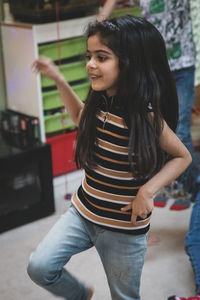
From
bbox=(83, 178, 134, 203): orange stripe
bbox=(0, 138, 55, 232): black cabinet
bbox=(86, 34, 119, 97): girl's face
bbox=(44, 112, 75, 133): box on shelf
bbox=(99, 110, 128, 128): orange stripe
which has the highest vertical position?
bbox=(86, 34, 119, 97): girl's face

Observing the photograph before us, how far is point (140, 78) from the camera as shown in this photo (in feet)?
3.89

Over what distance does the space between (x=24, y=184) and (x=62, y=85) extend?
4.02ft

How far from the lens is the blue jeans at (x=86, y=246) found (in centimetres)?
127

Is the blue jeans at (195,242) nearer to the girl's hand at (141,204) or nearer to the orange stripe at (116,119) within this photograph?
the girl's hand at (141,204)

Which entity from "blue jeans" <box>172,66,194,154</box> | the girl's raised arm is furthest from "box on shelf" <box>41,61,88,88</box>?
the girl's raised arm

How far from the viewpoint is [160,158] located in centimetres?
127

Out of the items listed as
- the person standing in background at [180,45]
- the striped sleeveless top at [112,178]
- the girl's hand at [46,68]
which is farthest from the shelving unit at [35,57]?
the striped sleeveless top at [112,178]

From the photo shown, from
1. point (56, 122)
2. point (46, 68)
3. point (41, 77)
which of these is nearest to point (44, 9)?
point (41, 77)

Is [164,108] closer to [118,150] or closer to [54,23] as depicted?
[118,150]

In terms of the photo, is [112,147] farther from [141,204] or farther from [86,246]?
[86,246]

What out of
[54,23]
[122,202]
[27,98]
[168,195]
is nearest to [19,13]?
[54,23]

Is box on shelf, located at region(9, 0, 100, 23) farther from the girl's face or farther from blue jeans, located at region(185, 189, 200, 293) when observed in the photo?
the girl's face

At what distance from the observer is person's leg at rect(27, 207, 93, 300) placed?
1.27 metres

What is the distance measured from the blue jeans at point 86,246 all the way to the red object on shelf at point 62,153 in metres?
1.44
